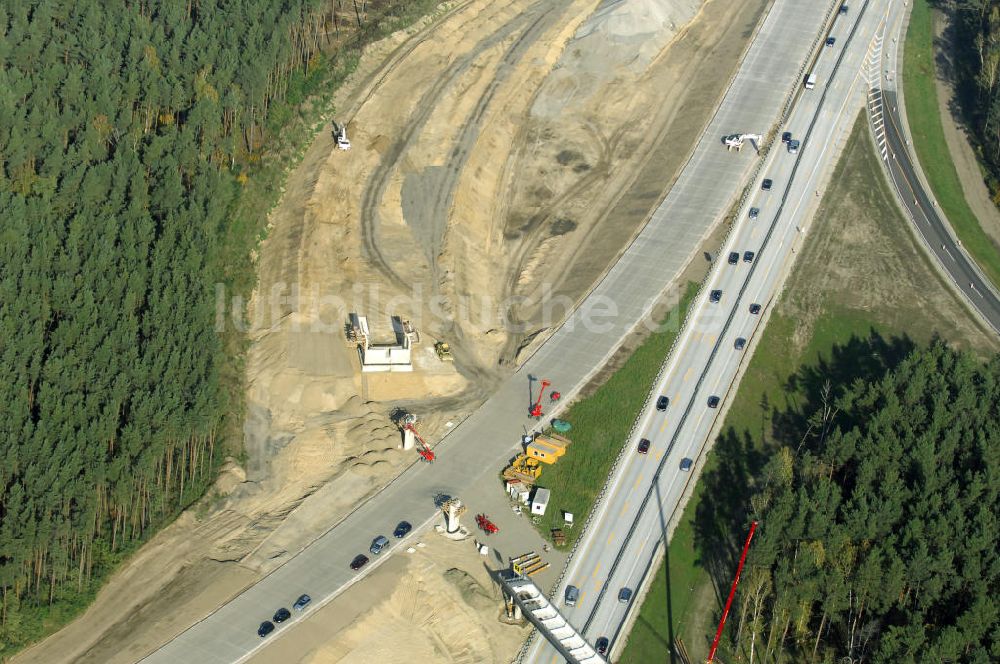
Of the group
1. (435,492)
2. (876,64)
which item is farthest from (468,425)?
(876,64)

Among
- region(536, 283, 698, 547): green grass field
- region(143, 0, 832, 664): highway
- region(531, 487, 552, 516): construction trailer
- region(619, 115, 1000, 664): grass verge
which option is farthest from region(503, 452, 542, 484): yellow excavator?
region(619, 115, 1000, 664): grass verge

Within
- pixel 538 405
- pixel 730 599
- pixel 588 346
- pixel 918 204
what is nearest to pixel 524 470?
pixel 538 405

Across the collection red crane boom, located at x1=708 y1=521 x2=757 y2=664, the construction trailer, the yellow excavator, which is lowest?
red crane boom, located at x1=708 y1=521 x2=757 y2=664

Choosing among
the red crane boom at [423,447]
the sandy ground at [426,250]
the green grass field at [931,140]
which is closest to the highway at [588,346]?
the red crane boom at [423,447]

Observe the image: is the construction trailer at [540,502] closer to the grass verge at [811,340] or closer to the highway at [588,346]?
the highway at [588,346]

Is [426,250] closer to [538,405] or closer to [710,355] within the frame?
[538,405]

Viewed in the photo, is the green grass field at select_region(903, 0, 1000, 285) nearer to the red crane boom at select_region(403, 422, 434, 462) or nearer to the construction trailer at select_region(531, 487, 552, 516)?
the construction trailer at select_region(531, 487, 552, 516)
